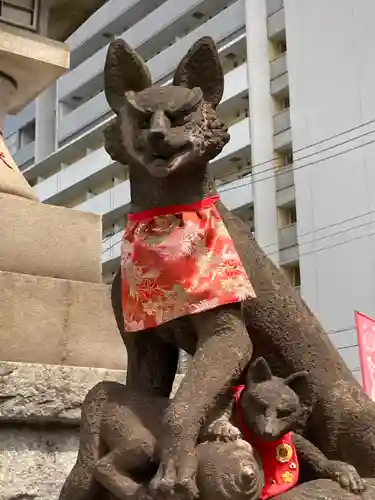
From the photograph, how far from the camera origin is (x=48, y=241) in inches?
105

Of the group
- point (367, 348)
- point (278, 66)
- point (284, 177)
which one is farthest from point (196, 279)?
point (278, 66)

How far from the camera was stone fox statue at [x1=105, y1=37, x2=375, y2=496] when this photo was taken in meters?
1.59

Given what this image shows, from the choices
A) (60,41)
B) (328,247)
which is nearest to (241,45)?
(328,247)

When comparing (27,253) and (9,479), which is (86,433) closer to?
(9,479)

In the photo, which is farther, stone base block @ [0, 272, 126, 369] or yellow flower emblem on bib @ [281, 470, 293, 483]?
stone base block @ [0, 272, 126, 369]

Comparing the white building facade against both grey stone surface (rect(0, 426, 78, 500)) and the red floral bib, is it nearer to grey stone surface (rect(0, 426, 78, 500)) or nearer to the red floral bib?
grey stone surface (rect(0, 426, 78, 500))

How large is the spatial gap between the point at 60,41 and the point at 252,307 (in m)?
2.33

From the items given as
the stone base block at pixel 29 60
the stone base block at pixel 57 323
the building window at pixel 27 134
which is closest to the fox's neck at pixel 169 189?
the stone base block at pixel 57 323

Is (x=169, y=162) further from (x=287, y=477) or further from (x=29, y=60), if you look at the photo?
(x=29, y=60)

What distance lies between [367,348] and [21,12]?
4.94 m

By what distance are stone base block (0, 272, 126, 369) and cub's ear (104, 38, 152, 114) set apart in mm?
952

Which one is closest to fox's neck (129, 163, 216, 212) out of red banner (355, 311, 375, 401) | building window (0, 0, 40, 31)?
building window (0, 0, 40, 31)

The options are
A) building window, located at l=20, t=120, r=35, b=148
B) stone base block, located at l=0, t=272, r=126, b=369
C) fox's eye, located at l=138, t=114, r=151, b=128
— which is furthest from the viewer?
building window, located at l=20, t=120, r=35, b=148

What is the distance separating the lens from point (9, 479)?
2.15m
